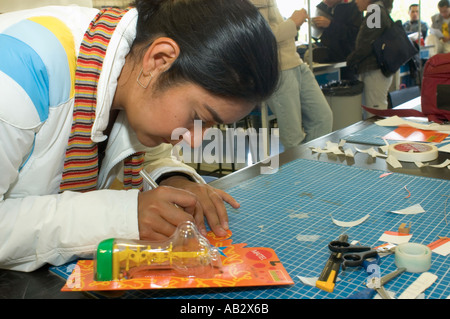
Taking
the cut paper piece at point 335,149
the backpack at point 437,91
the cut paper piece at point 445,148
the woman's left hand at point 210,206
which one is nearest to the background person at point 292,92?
the backpack at point 437,91

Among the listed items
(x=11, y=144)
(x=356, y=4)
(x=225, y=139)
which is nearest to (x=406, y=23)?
(x=356, y=4)

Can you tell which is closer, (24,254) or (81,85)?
(24,254)

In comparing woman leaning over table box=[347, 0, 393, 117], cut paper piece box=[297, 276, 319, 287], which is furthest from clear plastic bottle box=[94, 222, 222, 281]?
A: woman leaning over table box=[347, 0, 393, 117]

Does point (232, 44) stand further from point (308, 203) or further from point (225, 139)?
point (225, 139)

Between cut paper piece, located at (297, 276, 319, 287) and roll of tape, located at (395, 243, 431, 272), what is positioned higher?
roll of tape, located at (395, 243, 431, 272)

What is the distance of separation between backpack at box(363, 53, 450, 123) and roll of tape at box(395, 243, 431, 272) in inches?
42.7

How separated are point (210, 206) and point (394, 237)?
13.7 inches

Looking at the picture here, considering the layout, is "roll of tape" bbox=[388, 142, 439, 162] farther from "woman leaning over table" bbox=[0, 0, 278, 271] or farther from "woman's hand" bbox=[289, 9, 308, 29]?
"woman's hand" bbox=[289, 9, 308, 29]

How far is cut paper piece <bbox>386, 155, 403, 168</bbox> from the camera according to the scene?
116 centimetres

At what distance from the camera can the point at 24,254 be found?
68cm

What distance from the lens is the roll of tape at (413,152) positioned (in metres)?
1.17

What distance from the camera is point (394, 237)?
75 cm

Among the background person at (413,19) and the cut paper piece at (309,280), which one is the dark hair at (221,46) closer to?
the cut paper piece at (309,280)
